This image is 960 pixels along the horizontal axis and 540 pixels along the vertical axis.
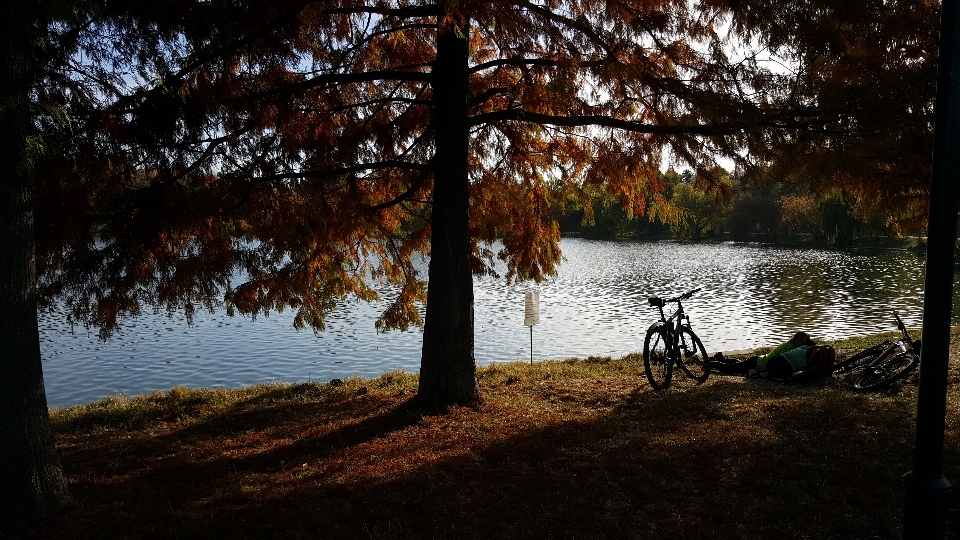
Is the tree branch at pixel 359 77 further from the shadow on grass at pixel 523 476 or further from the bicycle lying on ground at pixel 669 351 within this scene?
the bicycle lying on ground at pixel 669 351

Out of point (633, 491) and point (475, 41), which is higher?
point (475, 41)

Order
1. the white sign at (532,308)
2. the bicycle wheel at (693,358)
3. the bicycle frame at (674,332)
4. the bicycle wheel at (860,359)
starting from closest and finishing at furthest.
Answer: the bicycle wheel at (860,359) → the bicycle frame at (674,332) → the bicycle wheel at (693,358) → the white sign at (532,308)

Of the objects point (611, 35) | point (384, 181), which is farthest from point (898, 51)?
point (384, 181)

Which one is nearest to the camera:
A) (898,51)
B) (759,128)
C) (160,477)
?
(160,477)

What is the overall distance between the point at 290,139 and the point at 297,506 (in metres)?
3.82

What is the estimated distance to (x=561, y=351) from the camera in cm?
1769

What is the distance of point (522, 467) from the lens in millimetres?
5148

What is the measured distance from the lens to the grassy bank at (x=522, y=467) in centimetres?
418

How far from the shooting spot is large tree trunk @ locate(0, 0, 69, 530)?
420 cm

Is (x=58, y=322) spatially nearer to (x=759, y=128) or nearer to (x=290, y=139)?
(x=290, y=139)

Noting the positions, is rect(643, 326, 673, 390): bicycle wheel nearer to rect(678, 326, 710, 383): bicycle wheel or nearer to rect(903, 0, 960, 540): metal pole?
rect(678, 326, 710, 383): bicycle wheel

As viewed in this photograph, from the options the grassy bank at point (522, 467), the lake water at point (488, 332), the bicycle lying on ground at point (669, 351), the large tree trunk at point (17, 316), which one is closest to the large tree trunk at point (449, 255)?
the grassy bank at point (522, 467)

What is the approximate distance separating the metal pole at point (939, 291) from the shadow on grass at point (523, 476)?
91cm

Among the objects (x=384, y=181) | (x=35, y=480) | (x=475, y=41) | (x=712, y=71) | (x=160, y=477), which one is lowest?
(x=160, y=477)
